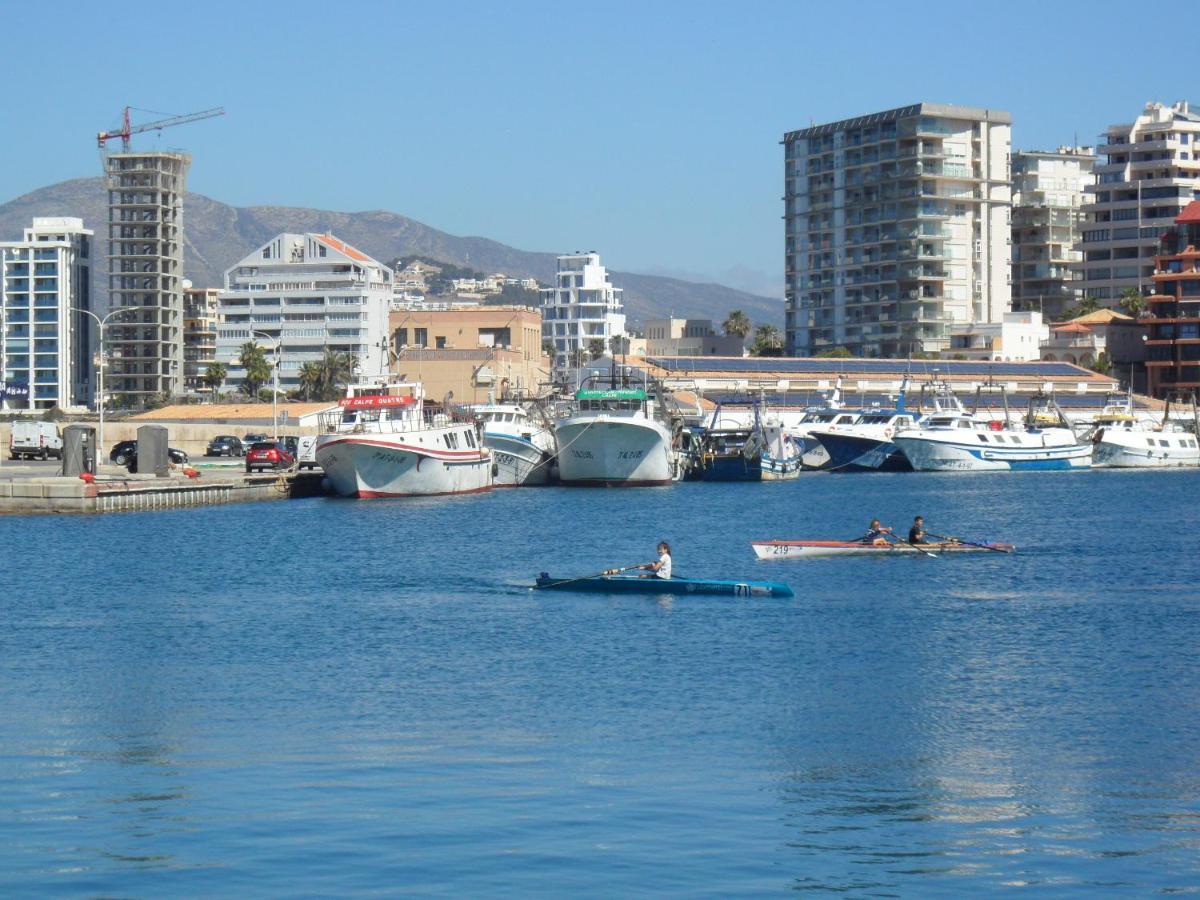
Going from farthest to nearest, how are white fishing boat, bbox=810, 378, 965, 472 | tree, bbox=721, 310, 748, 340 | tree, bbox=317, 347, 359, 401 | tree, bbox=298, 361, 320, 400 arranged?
1. tree, bbox=721, 310, 748, 340
2. tree, bbox=317, 347, 359, 401
3. tree, bbox=298, 361, 320, 400
4. white fishing boat, bbox=810, 378, 965, 472

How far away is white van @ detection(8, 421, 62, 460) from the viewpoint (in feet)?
317

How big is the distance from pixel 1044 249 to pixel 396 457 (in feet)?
396

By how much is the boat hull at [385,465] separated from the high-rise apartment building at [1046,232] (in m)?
114

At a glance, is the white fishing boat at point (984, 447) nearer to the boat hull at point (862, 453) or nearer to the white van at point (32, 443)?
the boat hull at point (862, 453)

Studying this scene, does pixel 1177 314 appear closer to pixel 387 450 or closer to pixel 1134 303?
pixel 1134 303

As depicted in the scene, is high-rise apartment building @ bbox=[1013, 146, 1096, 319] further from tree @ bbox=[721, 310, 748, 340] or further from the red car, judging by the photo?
the red car

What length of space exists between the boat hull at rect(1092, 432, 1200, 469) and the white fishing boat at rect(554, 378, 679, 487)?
122 ft

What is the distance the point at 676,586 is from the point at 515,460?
4708 centimetres

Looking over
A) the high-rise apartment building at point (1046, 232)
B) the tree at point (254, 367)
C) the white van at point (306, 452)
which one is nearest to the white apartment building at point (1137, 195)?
the high-rise apartment building at point (1046, 232)

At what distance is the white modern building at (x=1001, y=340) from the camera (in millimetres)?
154500

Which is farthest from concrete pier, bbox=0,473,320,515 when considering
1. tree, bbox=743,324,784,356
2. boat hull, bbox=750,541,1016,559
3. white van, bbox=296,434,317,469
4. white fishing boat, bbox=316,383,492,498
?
tree, bbox=743,324,784,356

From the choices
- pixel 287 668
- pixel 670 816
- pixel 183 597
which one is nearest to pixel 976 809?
pixel 670 816

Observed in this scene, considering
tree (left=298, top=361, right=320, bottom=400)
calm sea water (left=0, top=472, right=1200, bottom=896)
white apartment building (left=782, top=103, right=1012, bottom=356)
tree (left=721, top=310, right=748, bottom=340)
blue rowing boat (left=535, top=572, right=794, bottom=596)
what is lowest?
calm sea water (left=0, top=472, right=1200, bottom=896)

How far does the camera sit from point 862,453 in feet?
355
